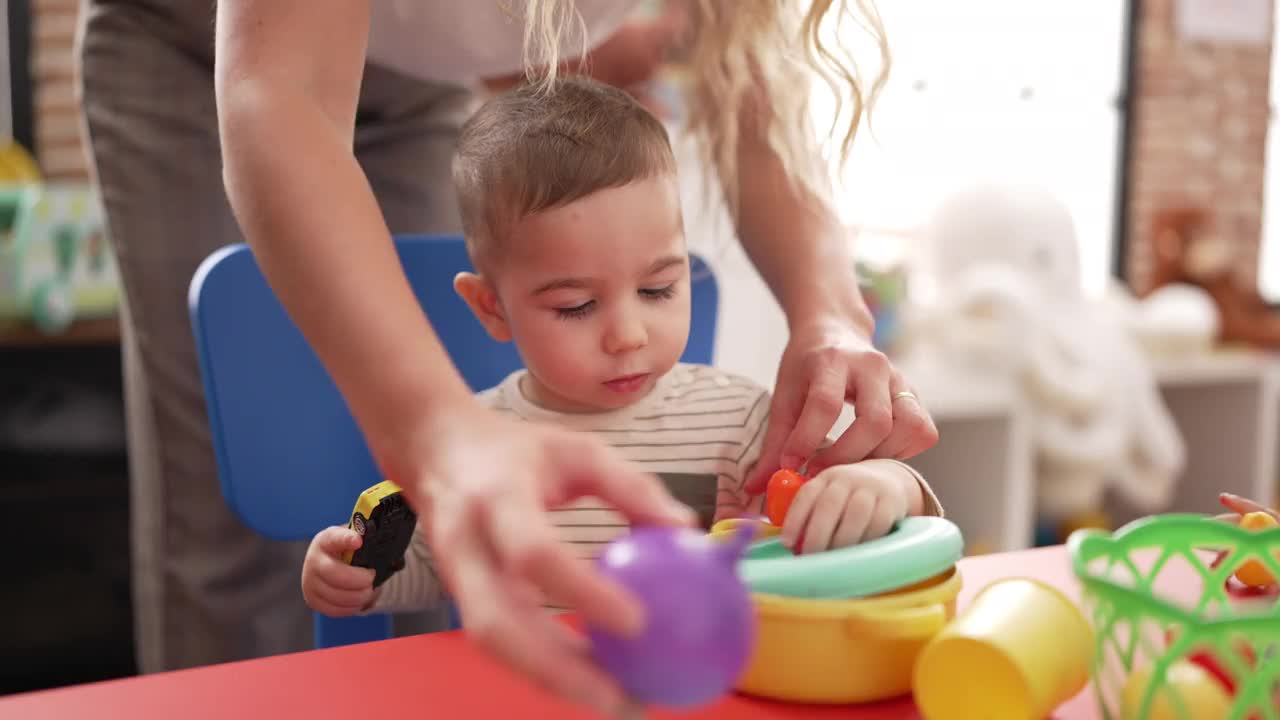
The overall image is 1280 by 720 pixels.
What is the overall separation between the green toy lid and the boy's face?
307 mm

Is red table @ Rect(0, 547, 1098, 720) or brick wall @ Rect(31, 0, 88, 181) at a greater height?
brick wall @ Rect(31, 0, 88, 181)

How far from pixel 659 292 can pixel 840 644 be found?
38 centimetres

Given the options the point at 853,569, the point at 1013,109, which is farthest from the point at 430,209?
the point at 1013,109

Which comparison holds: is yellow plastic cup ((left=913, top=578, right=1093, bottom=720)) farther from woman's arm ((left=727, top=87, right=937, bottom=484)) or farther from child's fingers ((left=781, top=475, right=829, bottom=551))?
woman's arm ((left=727, top=87, right=937, bottom=484))

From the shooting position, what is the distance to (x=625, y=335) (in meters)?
0.77

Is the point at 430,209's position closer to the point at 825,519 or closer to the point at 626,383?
the point at 626,383

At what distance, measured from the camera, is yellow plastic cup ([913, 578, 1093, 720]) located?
43 centimetres

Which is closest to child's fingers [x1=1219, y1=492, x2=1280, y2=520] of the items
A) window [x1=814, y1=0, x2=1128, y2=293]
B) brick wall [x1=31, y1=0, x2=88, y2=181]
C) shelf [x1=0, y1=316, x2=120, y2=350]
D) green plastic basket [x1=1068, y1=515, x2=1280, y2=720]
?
green plastic basket [x1=1068, y1=515, x2=1280, y2=720]

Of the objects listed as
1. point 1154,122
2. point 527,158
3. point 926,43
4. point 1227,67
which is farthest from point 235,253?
point 1227,67

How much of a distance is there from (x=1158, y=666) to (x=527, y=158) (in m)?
0.51

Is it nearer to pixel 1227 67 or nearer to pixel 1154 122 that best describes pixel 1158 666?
pixel 1154 122

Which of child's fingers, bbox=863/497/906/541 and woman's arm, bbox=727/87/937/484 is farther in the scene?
woman's arm, bbox=727/87/937/484

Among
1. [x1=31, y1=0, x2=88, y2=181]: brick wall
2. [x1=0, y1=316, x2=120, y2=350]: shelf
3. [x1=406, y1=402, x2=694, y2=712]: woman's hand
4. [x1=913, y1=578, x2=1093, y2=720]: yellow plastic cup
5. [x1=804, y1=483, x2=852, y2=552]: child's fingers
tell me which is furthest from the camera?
[x1=31, y1=0, x2=88, y2=181]: brick wall

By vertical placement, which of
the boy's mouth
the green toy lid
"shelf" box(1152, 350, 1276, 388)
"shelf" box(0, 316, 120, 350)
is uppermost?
the green toy lid
